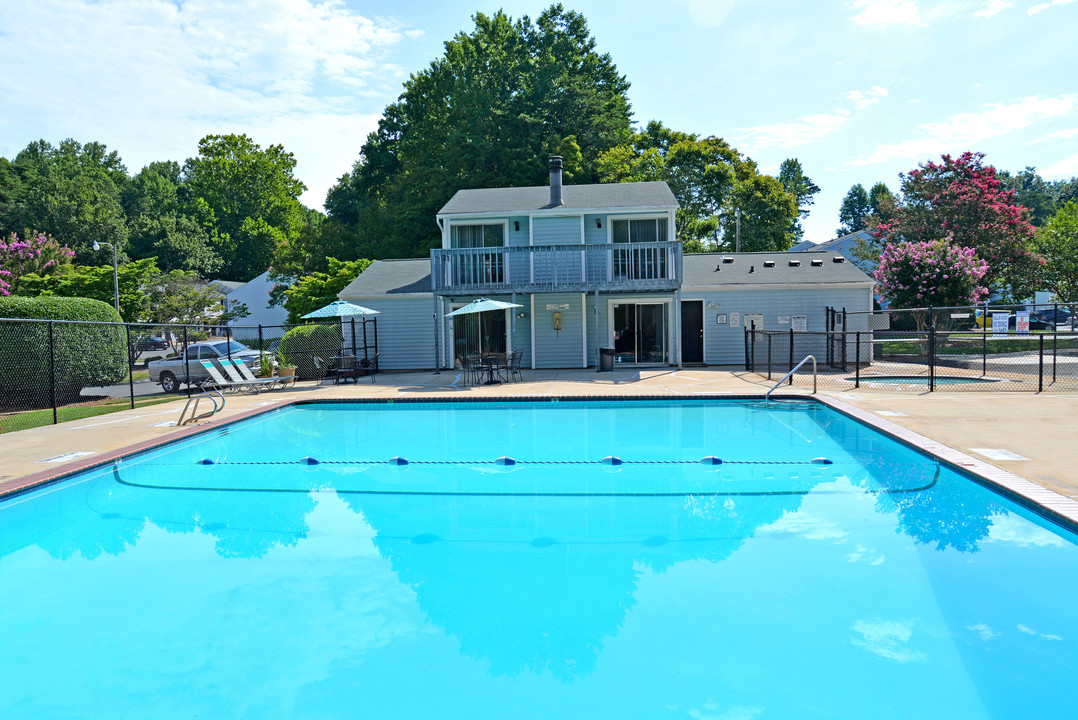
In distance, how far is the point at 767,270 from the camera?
20.6 m

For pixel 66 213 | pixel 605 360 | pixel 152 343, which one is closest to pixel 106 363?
pixel 605 360

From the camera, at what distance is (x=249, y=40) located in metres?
12.5

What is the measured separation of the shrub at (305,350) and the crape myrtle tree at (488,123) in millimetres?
14803

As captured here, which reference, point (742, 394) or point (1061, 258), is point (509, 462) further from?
point (1061, 258)

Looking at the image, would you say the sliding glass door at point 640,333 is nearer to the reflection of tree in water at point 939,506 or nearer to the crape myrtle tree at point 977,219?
the reflection of tree in water at point 939,506

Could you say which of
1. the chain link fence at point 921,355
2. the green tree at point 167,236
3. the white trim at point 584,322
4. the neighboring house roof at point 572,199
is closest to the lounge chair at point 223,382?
the neighboring house roof at point 572,199

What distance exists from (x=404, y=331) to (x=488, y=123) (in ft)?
54.6

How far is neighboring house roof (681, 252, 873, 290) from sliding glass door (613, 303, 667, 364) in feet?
4.78

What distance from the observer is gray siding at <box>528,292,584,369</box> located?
1947cm

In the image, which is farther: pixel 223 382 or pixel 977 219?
pixel 977 219

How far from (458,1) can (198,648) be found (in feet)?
60.4

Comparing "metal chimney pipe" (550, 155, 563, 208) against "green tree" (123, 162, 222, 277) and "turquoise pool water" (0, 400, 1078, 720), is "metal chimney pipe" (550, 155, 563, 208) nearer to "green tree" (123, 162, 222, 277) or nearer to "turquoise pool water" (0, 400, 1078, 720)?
"turquoise pool water" (0, 400, 1078, 720)

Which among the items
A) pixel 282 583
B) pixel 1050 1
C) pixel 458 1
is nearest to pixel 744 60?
pixel 1050 1

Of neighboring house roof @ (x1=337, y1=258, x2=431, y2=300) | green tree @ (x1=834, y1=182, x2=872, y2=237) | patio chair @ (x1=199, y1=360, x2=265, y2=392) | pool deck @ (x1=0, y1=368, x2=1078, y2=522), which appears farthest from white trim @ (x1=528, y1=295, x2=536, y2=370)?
green tree @ (x1=834, y1=182, x2=872, y2=237)
